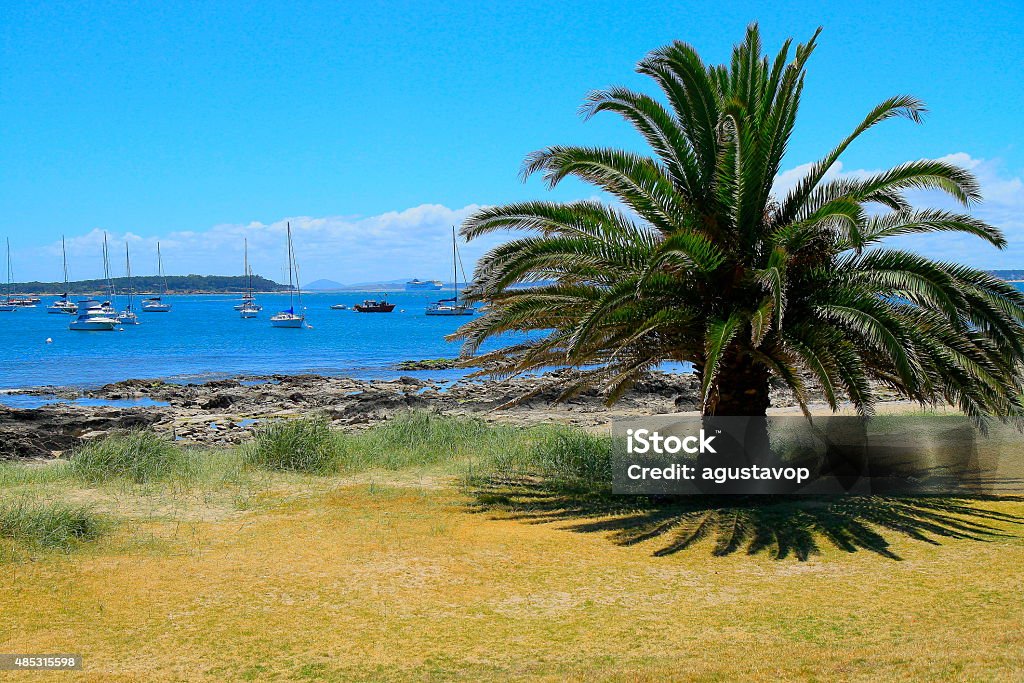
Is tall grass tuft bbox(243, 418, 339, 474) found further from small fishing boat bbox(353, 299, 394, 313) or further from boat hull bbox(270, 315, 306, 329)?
small fishing boat bbox(353, 299, 394, 313)

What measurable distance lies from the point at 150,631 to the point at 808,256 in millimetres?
8380

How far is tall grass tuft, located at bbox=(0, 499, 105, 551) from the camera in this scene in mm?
9102

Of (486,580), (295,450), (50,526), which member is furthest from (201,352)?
(486,580)

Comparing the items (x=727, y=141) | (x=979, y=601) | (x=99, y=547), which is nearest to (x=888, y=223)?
(x=727, y=141)

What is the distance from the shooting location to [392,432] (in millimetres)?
15656

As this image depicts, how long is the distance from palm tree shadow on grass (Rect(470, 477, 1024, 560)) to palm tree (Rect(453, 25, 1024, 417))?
1.29 metres

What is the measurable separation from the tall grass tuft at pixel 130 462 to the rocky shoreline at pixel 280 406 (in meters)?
5.84

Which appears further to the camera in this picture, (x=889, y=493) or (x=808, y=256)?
(x=889, y=493)

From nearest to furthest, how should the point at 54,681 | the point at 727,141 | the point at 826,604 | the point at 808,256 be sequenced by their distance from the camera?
the point at 54,681 < the point at 826,604 < the point at 727,141 < the point at 808,256

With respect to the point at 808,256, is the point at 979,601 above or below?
below

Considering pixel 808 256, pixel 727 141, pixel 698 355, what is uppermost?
pixel 727 141

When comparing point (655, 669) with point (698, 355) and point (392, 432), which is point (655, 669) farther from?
point (392, 432)

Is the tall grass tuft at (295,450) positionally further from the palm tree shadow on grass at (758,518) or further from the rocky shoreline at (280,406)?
the rocky shoreline at (280,406)

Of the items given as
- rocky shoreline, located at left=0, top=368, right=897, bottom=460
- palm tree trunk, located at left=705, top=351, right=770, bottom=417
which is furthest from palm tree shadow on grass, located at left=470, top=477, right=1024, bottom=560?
rocky shoreline, located at left=0, top=368, right=897, bottom=460
